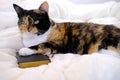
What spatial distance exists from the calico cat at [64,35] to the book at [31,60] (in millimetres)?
46

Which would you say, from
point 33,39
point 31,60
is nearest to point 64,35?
point 33,39

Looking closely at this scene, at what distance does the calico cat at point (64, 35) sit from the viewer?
1113 mm

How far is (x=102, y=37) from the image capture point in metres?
1.13

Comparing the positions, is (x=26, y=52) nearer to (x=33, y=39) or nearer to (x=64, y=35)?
(x=33, y=39)

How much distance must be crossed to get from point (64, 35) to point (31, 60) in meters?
0.30

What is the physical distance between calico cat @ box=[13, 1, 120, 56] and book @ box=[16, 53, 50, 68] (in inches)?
1.8

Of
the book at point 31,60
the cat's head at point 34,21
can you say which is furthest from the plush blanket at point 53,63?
the cat's head at point 34,21

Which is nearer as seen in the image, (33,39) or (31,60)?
(31,60)

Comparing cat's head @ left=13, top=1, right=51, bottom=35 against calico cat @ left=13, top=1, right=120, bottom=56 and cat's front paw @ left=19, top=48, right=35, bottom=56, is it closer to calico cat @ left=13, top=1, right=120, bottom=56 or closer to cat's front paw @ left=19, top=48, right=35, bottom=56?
calico cat @ left=13, top=1, right=120, bottom=56

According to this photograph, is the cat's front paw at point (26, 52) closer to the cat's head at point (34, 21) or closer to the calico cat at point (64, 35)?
the calico cat at point (64, 35)

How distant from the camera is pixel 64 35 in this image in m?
1.23

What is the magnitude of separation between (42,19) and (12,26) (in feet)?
1.22

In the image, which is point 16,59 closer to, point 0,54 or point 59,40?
point 0,54

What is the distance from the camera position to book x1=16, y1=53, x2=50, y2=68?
0.99 metres
